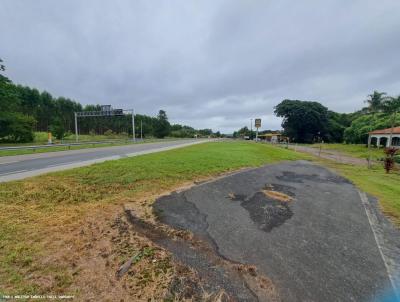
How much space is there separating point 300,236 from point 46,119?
239 feet

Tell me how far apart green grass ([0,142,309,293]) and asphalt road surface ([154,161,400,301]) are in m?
1.47

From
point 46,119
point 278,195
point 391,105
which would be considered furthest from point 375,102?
point 46,119

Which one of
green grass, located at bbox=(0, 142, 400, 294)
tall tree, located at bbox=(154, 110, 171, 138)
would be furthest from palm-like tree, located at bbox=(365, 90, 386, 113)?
tall tree, located at bbox=(154, 110, 171, 138)

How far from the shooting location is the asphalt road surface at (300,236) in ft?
8.52

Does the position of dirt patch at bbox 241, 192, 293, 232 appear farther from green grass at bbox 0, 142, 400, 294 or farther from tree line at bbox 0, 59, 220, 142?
tree line at bbox 0, 59, 220, 142

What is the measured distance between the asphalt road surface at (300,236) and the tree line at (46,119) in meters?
22.8

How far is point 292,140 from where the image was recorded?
67.2 m

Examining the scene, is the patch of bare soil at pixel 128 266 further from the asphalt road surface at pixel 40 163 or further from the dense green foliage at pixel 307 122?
the dense green foliage at pixel 307 122

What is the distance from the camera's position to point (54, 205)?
4773 mm

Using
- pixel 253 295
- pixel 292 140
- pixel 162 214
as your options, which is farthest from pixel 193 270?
pixel 292 140

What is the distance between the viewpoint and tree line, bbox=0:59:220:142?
30575 mm

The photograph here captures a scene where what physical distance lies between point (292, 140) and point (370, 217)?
68.6 m

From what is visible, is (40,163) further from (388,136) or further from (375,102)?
(375,102)

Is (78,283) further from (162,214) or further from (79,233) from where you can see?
(162,214)
